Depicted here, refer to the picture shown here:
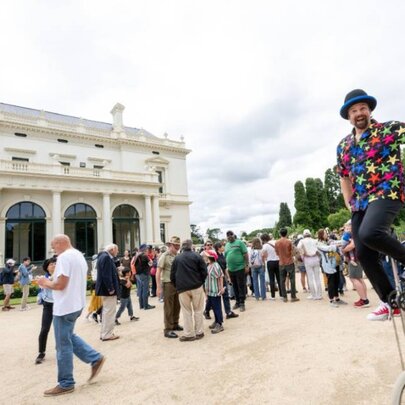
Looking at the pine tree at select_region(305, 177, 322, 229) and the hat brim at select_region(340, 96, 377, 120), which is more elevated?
A: the pine tree at select_region(305, 177, 322, 229)

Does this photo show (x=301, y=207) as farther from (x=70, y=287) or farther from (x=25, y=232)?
(x=70, y=287)

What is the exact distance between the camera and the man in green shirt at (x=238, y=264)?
8.41 m

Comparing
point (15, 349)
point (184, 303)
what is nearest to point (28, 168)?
point (15, 349)

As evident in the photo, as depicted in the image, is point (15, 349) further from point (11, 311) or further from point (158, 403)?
point (11, 311)

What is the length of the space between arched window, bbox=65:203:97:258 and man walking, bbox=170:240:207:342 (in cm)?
2088

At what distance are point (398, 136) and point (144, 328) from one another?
6757 mm

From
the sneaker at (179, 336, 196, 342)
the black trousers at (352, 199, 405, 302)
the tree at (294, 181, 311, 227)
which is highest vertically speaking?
the tree at (294, 181, 311, 227)

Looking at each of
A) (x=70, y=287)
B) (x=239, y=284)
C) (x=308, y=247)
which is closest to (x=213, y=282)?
(x=239, y=284)

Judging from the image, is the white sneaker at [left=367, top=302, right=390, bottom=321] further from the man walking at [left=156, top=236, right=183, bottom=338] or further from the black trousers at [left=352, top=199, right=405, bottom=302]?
the man walking at [left=156, top=236, right=183, bottom=338]

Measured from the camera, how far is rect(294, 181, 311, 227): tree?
54969mm

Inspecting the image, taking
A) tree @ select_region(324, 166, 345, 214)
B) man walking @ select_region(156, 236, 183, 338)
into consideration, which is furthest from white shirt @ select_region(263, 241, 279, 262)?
tree @ select_region(324, 166, 345, 214)

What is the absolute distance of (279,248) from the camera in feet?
30.3

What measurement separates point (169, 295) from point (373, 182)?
553 cm

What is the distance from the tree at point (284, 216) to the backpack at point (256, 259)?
215 ft
